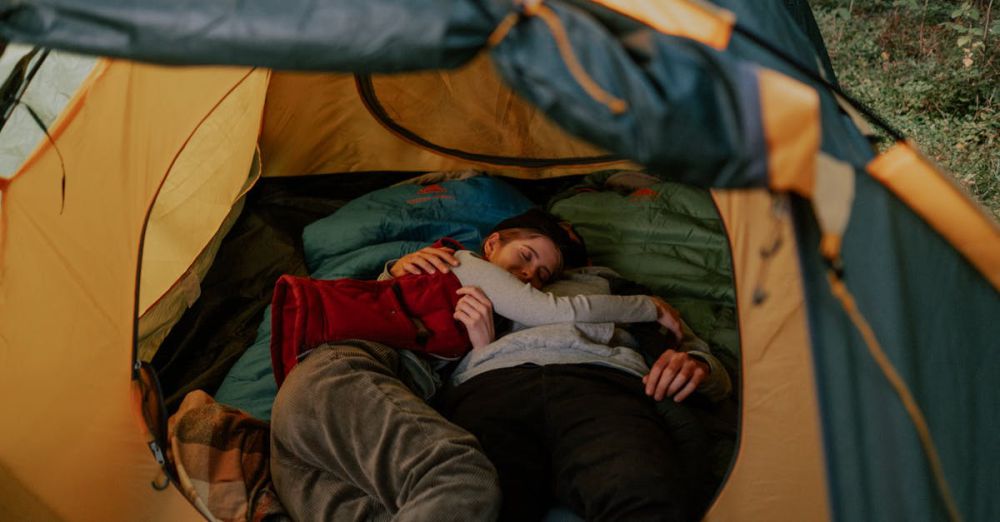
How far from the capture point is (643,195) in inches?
94.9

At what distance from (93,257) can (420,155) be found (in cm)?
129

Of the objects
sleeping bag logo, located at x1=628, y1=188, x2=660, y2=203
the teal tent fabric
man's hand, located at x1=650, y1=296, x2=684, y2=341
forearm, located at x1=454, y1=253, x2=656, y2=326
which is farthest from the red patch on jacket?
the teal tent fabric

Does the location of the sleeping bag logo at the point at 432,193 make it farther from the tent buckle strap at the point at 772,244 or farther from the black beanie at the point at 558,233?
the tent buckle strap at the point at 772,244

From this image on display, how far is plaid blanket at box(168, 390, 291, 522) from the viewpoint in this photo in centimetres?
149

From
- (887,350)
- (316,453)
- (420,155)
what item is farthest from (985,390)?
(420,155)

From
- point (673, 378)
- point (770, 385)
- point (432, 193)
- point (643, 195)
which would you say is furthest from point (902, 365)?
point (432, 193)

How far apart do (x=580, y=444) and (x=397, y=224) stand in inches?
37.1

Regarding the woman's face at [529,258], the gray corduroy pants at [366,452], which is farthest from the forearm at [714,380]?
the gray corduroy pants at [366,452]

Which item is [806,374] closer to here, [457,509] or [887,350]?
[887,350]

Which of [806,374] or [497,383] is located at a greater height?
[806,374]

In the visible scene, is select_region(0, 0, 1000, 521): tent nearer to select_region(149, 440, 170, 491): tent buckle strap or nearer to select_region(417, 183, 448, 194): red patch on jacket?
select_region(149, 440, 170, 491): tent buckle strap

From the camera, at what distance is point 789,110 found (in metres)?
0.95

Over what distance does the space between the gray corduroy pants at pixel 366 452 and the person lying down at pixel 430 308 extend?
0.09m

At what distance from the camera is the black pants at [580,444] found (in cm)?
141
